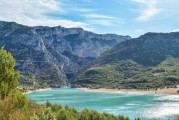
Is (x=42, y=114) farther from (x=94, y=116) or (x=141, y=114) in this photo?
(x=141, y=114)

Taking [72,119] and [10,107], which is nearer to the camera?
[10,107]

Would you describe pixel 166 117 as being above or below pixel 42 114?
below

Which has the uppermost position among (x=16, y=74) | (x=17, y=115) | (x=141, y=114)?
(x=16, y=74)

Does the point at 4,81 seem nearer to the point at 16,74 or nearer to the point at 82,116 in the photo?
the point at 16,74

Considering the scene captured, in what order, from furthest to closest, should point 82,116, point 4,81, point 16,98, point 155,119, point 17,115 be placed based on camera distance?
point 155,119 < point 82,116 < point 4,81 < point 16,98 < point 17,115

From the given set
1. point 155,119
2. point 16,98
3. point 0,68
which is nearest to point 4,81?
point 0,68

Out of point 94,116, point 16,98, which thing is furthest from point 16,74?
point 94,116

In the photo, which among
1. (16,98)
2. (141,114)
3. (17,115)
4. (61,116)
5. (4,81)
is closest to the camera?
(17,115)
